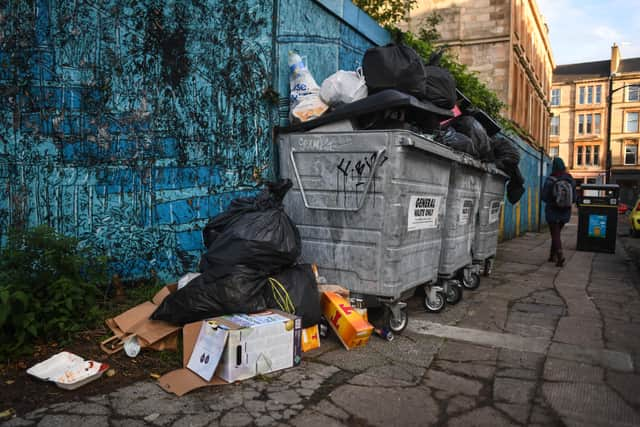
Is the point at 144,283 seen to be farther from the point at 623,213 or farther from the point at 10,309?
the point at 623,213

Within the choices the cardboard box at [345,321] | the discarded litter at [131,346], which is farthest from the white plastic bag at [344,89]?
the discarded litter at [131,346]

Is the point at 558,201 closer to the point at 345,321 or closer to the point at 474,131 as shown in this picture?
the point at 474,131

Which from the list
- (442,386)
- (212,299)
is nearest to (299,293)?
(212,299)

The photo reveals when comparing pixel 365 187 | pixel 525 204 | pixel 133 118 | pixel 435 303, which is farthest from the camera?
pixel 525 204

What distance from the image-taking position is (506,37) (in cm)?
1920

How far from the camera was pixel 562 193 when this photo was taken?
8422 millimetres

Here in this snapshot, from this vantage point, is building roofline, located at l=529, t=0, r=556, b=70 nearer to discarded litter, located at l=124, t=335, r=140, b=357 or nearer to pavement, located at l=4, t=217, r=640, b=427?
pavement, located at l=4, t=217, r=640, b=427

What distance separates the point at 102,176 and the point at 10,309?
4.26 feet

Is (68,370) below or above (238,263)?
below

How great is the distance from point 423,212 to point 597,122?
5559cm

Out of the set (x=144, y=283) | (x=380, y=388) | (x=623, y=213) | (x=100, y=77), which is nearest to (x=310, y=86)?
(x=100, y=77)

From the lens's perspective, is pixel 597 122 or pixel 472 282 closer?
pixel 472 282

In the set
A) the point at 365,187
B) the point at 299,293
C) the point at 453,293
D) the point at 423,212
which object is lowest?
the point at 453,293

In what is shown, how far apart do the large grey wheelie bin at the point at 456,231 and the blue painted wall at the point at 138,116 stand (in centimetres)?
182
